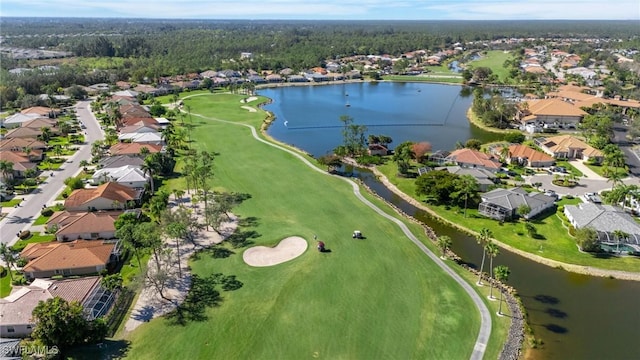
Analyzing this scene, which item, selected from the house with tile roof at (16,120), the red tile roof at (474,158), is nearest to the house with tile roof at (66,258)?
the red tile roof at (474,158)

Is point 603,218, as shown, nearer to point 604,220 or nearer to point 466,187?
point 604,220

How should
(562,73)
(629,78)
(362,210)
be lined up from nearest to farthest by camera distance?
1. (362,210)
2. (629,78)
3. (562,73)

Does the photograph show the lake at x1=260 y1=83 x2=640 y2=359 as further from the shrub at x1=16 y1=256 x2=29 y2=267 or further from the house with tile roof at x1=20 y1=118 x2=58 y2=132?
the house with tile roof at x1=20 y1=118 x2=58 y2=132

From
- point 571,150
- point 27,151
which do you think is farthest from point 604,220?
point 27,151

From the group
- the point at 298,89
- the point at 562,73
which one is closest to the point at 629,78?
the point at 562,73

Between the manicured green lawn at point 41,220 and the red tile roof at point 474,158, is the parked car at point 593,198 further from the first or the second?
the manicured green lawn at point 41,220

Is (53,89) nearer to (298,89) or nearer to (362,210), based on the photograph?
(298,89)
